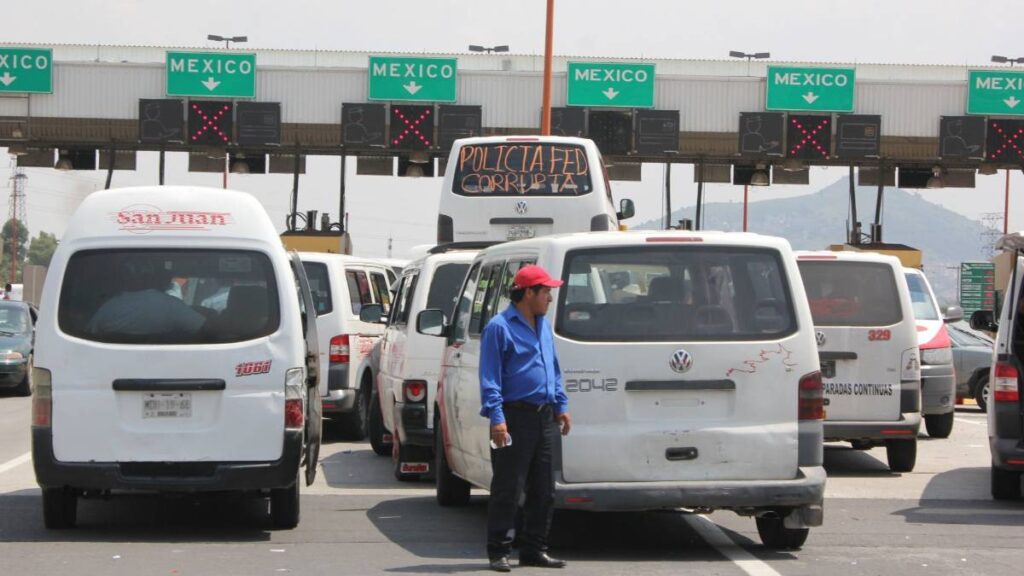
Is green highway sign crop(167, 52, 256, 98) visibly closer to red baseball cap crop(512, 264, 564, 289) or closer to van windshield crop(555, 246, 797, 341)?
van windshield crop(555, 246, 797, 341)

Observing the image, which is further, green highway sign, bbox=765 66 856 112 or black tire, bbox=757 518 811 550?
green highway sign, bbox=765 66 856 112

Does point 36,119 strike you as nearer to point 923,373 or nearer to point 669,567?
point 923,373

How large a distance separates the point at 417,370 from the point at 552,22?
1540cm

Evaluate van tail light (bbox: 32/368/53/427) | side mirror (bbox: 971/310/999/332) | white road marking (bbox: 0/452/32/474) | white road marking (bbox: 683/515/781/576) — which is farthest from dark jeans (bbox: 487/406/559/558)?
white road marking (bbox: 0/452/32/474)

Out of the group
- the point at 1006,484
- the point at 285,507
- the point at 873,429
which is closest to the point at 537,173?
the point at 873,429

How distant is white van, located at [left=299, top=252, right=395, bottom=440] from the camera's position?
17.8m

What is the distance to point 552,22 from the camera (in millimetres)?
28516

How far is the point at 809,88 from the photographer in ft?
122

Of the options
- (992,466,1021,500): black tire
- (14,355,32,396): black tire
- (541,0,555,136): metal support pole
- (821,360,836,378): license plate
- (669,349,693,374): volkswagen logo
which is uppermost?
(541,0,555,136): metal support pole

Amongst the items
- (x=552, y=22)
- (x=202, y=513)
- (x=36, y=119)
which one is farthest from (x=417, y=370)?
(x=36, y=119)

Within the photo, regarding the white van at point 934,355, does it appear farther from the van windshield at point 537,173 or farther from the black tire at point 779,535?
the black tire at point 779,535

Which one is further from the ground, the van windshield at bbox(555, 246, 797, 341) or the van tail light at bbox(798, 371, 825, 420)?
the van windshield at bbox(555, 246, 797, 341)

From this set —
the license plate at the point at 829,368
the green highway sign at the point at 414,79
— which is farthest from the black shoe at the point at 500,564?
the green highway sign at the point at 414,79

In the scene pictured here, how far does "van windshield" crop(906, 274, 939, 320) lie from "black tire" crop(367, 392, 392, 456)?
594cm
